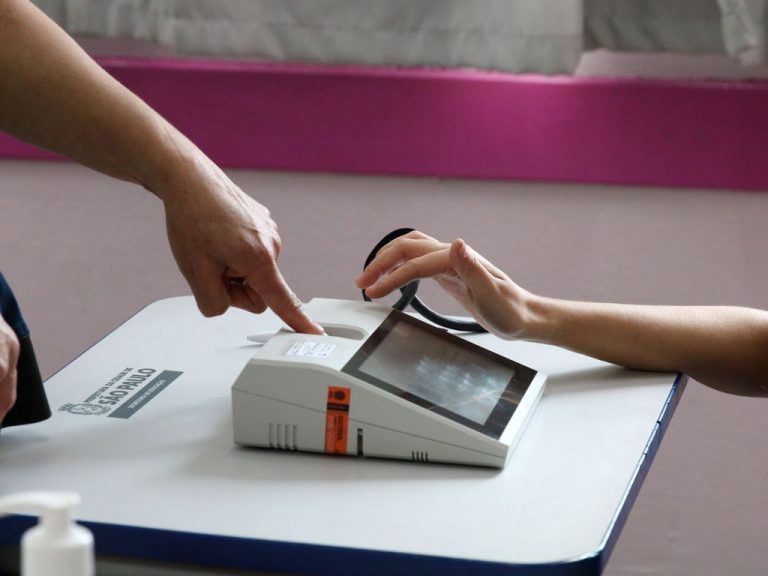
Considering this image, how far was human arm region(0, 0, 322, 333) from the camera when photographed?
1.04m

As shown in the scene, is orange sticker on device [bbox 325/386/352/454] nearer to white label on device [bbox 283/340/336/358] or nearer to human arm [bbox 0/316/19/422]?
white label on device [bbox 283/340/336/358]

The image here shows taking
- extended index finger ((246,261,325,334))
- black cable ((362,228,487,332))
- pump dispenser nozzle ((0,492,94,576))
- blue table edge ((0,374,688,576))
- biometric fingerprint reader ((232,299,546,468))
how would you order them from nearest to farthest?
pump dispenser nozzle ((0,492,94,576)) < blue table edge ((0,374,688,576)) < biometric fingerprint reader ((232,299,546,468)) < extended index finger ((246,261,325,334)) < black cable ((362,228,487,332))

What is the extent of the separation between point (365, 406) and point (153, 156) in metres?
0.34

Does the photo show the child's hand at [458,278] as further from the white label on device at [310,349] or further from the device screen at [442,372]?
the white label on device at [310,349]

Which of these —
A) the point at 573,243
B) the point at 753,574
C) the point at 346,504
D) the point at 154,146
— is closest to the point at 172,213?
the point at 154,146

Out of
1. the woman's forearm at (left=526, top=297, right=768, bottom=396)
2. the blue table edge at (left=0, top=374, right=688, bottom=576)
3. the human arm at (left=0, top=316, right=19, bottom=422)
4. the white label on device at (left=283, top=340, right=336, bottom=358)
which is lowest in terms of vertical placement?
the blue table edge at (left=0, top=374, right=688, bottom=576)

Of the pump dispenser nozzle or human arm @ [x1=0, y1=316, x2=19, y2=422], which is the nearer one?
the pump dispenser nozzle

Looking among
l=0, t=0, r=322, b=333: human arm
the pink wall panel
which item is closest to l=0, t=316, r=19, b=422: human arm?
l=0, t=0, r=322, b=333: human arm

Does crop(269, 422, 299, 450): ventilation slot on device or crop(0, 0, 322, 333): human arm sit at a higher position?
crop(0, 0, 322, 333): human arm

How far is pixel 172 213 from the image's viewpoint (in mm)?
1052

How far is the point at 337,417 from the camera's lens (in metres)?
0.89

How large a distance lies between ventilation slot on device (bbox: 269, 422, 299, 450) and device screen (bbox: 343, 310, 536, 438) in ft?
0.22

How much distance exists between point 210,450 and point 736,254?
43.4 inches

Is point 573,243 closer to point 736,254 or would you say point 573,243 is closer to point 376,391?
point 736,254
